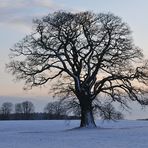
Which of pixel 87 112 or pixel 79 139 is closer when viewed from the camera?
pixel 79 139

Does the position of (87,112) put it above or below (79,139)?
above

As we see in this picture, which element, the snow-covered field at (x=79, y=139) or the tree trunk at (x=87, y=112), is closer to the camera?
the snow-covered field at (x=79, y=139)

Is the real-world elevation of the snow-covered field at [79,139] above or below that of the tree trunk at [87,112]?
below

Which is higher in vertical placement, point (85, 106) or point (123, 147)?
point (85, 106)

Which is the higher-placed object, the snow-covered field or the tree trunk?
the tree trunk

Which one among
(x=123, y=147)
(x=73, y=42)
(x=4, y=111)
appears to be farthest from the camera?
(x=4, y=111)

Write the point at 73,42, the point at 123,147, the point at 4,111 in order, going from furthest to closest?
the point at 4,111 < the point at 73,42 < the point at 123,147

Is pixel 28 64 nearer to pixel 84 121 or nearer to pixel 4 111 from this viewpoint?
pixel 84 121

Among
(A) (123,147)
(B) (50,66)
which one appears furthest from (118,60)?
(A) (123,147)

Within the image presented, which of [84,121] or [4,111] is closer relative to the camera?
[84,121]

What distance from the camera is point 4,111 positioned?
163 metres

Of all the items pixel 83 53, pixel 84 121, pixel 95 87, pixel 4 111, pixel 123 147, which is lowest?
pixel 123 147

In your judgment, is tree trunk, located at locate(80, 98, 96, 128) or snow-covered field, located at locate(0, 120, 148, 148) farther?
tree trunk, located at locate(80, 98, 96, 128)

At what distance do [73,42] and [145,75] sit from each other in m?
7.85
